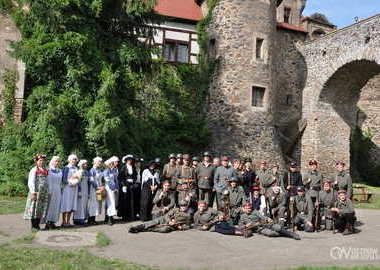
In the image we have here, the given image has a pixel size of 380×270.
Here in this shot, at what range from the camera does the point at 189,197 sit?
9.85m

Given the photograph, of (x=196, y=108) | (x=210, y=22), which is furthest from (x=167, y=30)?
(x=196, y=108)

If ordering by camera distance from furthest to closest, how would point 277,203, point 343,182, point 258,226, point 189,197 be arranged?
1. point 343,182
2. point 277,203
3. point 189,197
4. point 258,226

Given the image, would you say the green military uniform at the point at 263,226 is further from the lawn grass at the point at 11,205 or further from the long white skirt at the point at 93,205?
the lawn grass at the point at 11,205

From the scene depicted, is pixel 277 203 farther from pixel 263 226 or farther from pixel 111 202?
pixel 111 202

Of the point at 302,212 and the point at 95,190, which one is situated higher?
the point at 95,190

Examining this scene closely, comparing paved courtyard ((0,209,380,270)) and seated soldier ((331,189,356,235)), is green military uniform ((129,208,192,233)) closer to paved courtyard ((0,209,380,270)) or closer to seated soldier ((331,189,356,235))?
paved courtyard ((0,209,380,270))

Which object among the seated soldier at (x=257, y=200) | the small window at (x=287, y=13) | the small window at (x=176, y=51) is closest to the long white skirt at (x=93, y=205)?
the seated soldier at (x=257, y=200)

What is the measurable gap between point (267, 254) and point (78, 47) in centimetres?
949

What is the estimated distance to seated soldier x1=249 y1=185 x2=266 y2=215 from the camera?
1038cm

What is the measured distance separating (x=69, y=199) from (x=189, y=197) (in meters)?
2.87

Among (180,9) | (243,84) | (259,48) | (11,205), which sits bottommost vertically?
(11,205)

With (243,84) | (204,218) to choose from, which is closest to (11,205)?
(204,218)

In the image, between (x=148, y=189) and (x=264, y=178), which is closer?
(x=148, y=189)
